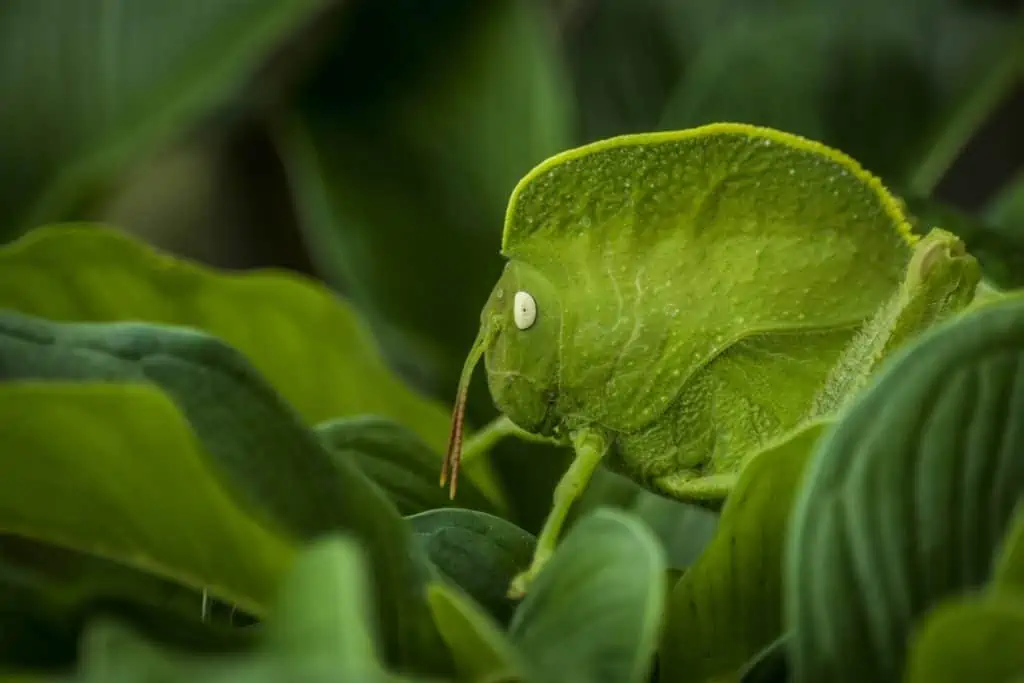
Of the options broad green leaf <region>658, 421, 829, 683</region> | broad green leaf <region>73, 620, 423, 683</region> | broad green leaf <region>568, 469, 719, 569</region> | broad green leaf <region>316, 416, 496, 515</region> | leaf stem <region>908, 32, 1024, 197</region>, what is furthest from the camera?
leaf stem <region>908, 32, 1024, 197</region>

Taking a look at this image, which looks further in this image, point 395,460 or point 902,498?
point 395,460

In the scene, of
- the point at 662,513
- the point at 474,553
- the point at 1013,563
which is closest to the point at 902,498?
the point at 1013,563

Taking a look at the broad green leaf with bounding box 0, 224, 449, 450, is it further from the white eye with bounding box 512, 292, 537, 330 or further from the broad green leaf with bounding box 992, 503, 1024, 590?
the broad green leaf with bounding box 992, 503, 1024, 590

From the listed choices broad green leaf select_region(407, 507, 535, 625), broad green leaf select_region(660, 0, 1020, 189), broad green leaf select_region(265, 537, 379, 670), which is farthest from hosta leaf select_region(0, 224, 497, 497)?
broad green leaf select_region(660, 0, 1020, 189)

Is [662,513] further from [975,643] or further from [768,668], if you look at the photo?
[975,643]

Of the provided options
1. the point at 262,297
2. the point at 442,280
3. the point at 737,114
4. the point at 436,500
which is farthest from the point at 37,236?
the point at 737,114

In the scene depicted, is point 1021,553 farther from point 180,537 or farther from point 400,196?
point 400,196
